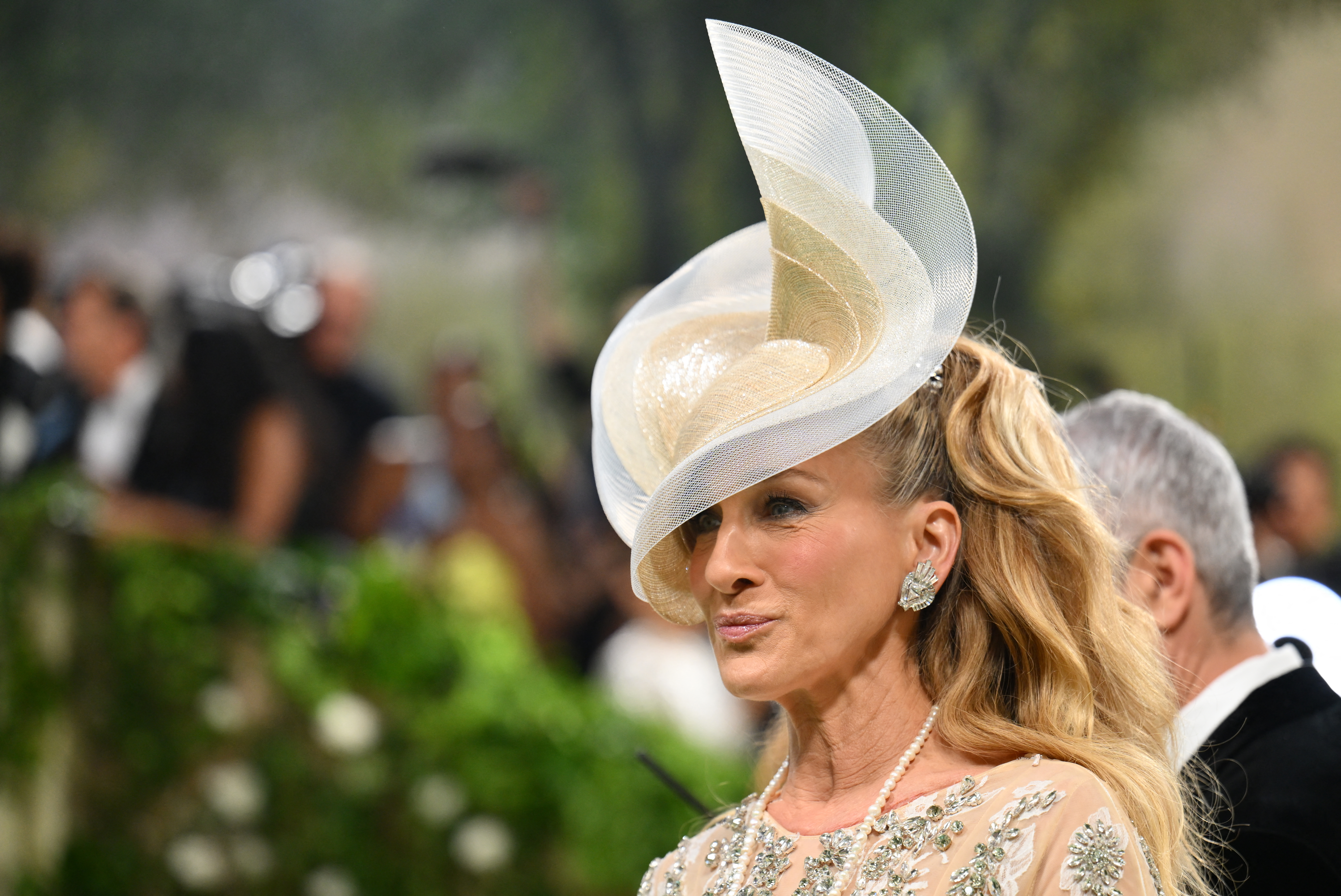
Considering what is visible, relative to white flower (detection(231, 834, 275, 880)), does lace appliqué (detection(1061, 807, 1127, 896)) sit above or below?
above

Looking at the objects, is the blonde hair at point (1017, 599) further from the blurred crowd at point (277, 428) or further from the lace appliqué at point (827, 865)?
the blurred crowd at point (277, 428)

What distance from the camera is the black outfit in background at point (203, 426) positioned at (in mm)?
6812

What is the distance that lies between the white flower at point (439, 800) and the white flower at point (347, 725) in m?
0.31

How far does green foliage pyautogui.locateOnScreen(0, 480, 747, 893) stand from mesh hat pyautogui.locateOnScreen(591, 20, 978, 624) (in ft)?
11.9

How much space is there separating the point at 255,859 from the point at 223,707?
2.21ft

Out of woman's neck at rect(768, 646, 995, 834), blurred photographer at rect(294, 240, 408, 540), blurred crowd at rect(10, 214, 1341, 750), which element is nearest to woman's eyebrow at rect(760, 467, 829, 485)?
woman's neck at rect(768, 646, 995, 834)

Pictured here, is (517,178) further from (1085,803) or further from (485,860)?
(1085,803)

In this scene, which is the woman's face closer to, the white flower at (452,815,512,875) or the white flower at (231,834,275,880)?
the white flower at (452,815,512,875)

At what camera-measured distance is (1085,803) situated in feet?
4.41

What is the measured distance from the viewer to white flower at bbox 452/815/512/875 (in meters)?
5.26

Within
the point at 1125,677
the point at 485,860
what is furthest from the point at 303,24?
the point at 1125,677

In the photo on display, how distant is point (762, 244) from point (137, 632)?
511cm

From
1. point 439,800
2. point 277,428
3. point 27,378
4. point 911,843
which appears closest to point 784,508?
point 911,843

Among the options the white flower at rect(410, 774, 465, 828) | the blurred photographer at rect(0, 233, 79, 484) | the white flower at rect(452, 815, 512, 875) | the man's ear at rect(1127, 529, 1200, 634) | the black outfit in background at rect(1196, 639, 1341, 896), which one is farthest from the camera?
the blurred photographer at rect(0, 233, 79, 484)
